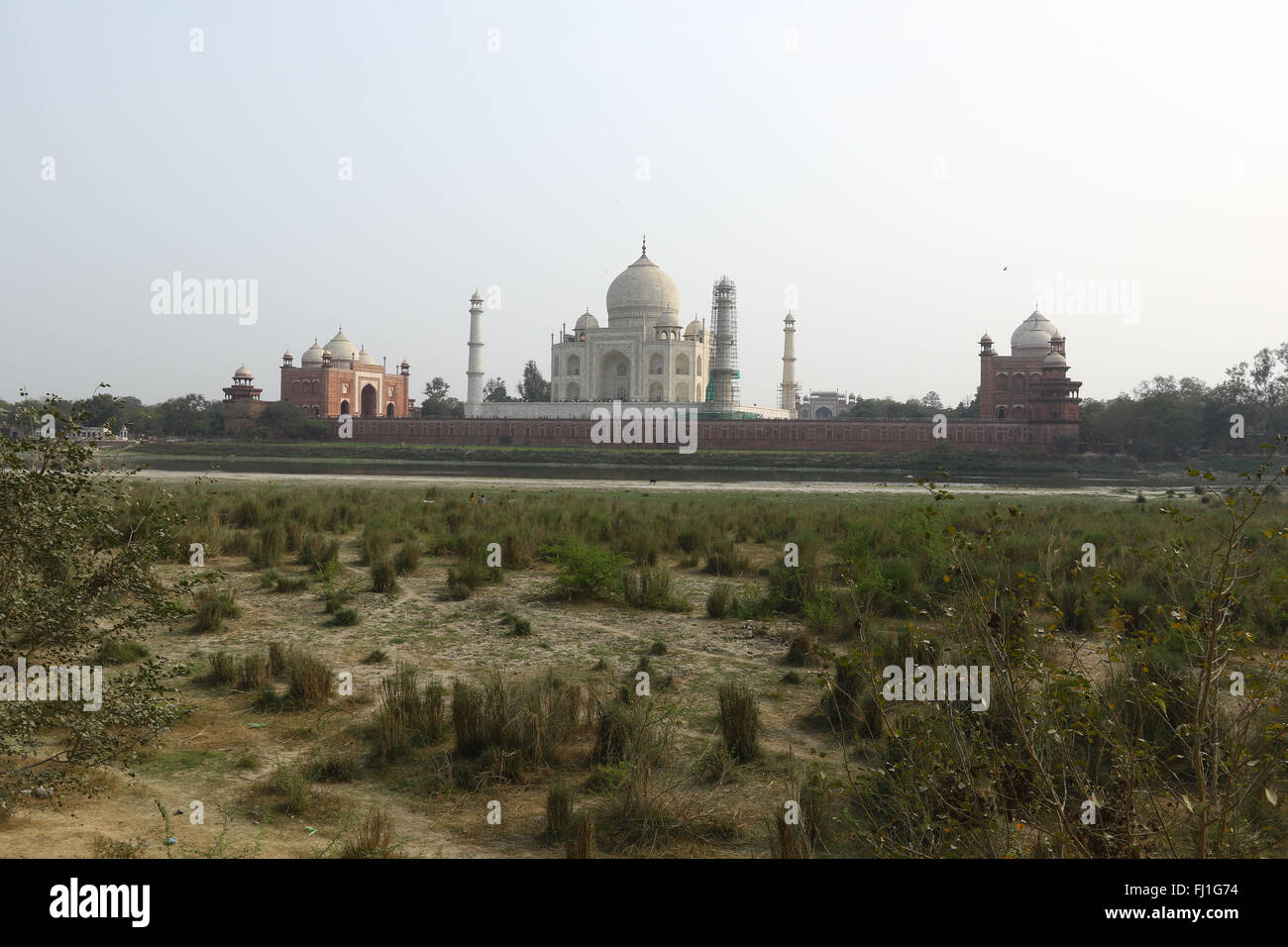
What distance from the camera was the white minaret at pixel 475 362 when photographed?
5966 cm

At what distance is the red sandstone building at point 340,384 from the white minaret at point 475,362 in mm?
9008

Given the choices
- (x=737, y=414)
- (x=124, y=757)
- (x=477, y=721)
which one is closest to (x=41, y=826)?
(x=124, y=757)

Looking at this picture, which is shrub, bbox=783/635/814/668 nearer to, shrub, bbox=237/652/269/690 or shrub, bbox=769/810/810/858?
shrub, bbox=769/810/810/858

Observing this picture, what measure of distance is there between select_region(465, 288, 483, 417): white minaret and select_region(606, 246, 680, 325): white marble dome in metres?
9.76

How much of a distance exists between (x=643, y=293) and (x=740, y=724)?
194 ft

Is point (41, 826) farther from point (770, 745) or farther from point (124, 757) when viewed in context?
point (770, 745)

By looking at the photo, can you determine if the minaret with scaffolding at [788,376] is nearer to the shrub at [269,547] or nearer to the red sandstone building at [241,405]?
the red sandstone building at [241,405]

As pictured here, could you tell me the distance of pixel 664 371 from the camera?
60.3m

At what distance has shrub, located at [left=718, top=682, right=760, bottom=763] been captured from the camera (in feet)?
16.3

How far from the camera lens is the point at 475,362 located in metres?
60.1

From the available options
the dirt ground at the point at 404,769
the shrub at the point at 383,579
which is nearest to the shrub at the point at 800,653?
the dirt ground at the point at 404,769

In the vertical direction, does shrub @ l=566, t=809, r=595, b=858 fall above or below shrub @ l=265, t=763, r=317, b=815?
above

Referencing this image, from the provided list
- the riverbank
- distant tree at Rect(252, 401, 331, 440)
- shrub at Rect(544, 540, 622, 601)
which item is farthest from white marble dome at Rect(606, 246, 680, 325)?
shrub at Rect(544, 540, 622, 601)

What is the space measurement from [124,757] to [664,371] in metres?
56.5
